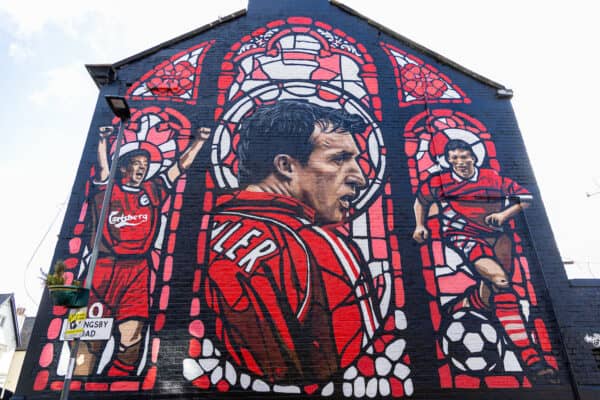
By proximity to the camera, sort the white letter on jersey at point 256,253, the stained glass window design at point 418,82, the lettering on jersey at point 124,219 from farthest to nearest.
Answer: the stained glass window design at point 418,82, the lettering on jersey at point 124,219, the white letter on jersey at point 256,253

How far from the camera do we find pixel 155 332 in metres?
7.02

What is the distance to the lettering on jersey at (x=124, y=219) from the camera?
7.96m

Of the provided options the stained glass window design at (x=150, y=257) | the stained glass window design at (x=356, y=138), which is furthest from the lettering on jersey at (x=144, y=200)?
the stained glass window design at (x=356, y=138)

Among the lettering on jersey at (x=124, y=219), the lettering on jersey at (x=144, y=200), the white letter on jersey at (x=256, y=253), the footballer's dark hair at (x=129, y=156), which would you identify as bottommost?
the white letter on jersey at (x=256, y=253)

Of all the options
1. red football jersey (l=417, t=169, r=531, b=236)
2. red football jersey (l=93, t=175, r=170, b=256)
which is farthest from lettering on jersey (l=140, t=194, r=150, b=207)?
red football jersey (l=417, t=169, r=531, b=236)

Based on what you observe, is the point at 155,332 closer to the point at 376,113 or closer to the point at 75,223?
the point at 75,223

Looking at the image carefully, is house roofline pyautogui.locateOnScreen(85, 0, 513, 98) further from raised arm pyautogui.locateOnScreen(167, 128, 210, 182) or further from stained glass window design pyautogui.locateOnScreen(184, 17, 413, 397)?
raised arm pyautogui.locateOnScreen(167, 128, 210, 182)

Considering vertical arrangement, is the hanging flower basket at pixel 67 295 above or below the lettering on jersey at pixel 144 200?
below

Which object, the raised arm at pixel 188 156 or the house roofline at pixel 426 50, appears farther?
the house roofline at pixel 426 50

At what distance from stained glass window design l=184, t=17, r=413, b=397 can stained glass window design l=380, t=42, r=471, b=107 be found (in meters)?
0.67

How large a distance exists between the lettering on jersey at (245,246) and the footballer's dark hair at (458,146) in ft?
15.3

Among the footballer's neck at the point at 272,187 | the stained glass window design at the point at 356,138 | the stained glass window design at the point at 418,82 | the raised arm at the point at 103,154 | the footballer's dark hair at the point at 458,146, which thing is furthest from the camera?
the stained glass window design at the point at 418,82

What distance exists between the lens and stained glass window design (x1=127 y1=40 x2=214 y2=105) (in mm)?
9445

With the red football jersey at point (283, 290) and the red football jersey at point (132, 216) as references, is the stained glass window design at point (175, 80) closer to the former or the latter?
the red football jersey at point (132, 216)
